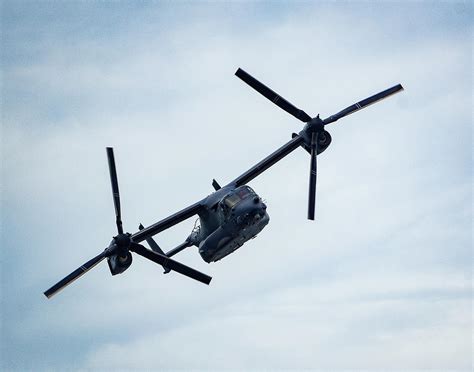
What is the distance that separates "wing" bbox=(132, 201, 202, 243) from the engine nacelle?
177 centimetres

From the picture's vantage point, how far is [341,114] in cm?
6531

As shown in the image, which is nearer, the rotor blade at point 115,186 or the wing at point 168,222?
the rotor blade at point 115,186

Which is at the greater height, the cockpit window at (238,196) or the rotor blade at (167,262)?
the cockpit window at (238,196)

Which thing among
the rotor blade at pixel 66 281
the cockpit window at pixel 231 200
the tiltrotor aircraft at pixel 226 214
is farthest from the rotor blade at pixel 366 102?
the rotor blade at pixel 66 281

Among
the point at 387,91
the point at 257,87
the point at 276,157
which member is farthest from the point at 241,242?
the point at 387,91

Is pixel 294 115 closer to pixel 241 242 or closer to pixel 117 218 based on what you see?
pixel 241 242

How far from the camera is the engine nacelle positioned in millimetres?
61625

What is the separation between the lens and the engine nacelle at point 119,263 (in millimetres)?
61625

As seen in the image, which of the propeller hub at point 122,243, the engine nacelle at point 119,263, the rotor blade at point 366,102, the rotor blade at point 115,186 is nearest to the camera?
the propeller hub at point 122,243

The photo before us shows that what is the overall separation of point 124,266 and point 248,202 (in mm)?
12662

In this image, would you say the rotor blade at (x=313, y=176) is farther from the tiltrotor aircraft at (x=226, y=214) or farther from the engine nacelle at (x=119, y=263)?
the engine nacelle at (x=119, y=263)

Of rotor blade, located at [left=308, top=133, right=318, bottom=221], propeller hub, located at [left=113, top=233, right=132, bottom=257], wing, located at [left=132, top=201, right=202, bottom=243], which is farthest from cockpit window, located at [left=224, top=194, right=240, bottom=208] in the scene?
propeller hub, located at [left=113, top=233, right=132, bottom=257]

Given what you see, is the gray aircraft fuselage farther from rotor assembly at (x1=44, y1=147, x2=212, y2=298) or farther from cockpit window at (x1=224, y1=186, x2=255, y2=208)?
rotor assembly at (x1=44, y1=147, x2=212, y2=298)

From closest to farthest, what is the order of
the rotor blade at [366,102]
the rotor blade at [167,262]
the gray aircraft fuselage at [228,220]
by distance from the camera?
the gray aircraft fuselage at [228,220]
the rotor blade at [167,262]
the rotor blade at [366,102]
